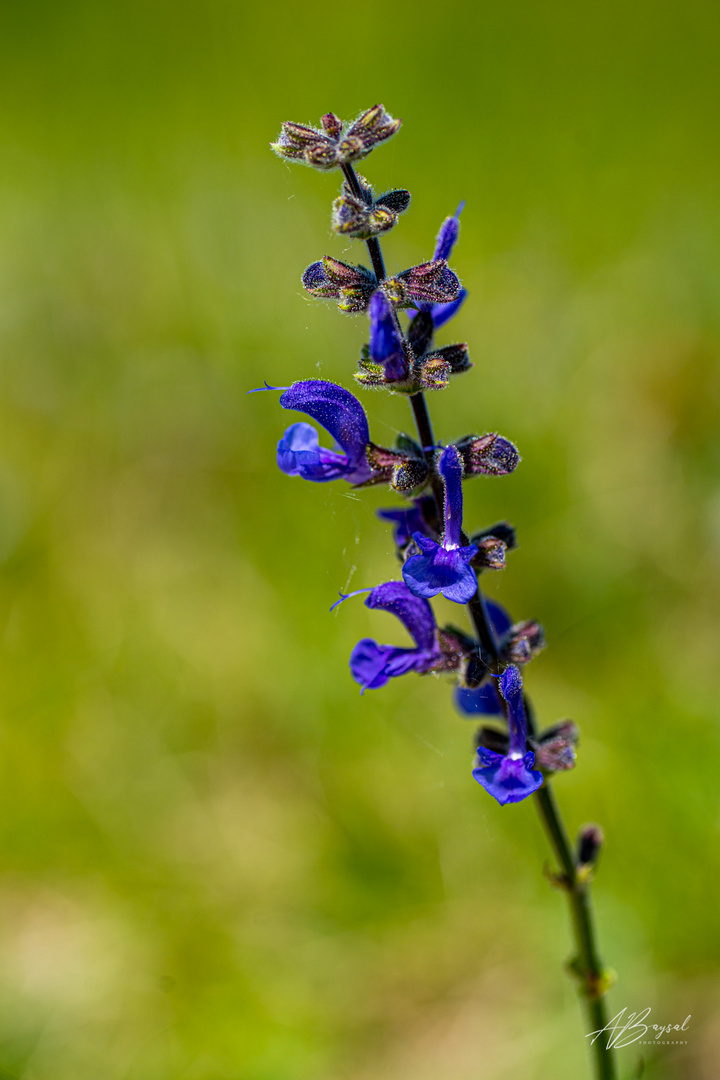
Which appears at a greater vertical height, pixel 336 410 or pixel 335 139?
pixel 335 139

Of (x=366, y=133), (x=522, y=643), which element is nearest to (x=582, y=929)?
(x=522, y=643)

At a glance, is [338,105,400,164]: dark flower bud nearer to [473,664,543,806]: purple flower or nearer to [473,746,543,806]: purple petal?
[473,664,543,806]: purple flower

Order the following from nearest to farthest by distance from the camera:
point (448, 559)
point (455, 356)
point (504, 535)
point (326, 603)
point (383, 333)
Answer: point (383, 333)
point (448, 559)
point (455, 356)
point (504, 535)
point (326, 603)

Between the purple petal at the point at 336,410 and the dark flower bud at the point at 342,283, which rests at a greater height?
the dark flower bud at the point at 342,283

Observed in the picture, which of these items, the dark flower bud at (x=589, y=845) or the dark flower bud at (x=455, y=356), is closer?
the dark flower bud at (x=455, y=356)

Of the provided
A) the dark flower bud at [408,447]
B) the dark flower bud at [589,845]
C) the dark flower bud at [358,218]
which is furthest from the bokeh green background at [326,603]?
the dark flower bud at [358,218]

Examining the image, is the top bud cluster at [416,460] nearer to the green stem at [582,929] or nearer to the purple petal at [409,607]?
the purple petal at [409,607]

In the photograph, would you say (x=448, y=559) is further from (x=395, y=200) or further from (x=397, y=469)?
(x=395, y=200)
